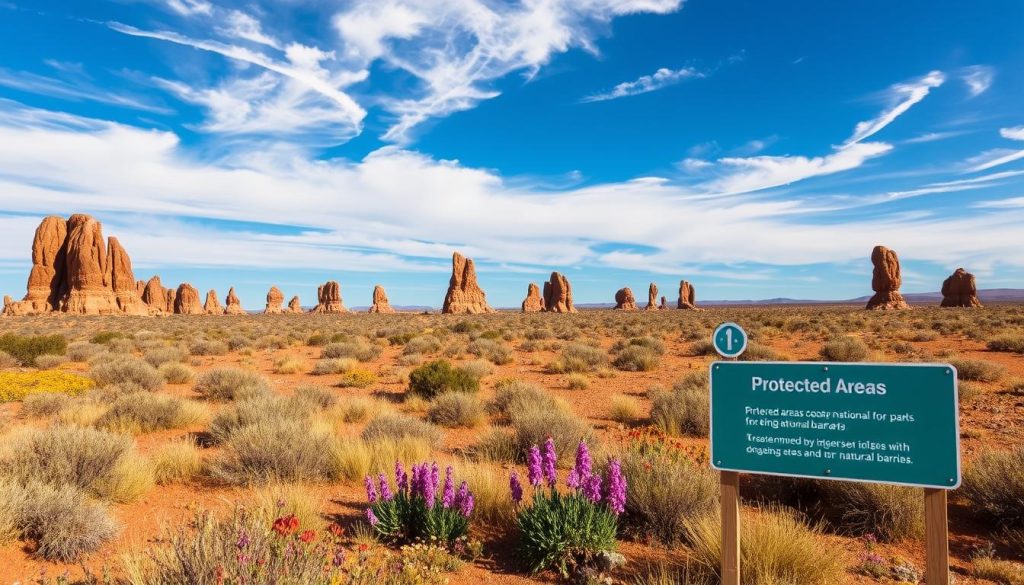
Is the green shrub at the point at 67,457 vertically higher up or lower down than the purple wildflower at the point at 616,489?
lower down

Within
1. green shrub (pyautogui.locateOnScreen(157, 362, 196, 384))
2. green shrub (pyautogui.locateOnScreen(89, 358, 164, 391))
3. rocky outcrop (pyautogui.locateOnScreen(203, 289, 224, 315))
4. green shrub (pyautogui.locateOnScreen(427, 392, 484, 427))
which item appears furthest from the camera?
rocky outcrop (pyautogui.locateOnScreen(203, 289, 224, 315))

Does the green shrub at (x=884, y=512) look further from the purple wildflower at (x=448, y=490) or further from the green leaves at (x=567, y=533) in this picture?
the purple wildflower at (x=448, y=490)

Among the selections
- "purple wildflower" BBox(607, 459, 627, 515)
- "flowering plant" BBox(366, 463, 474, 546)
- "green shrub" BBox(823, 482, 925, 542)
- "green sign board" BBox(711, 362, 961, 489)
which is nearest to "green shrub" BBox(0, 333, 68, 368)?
"flowering plant" BBox(366, 463, 474, 546)

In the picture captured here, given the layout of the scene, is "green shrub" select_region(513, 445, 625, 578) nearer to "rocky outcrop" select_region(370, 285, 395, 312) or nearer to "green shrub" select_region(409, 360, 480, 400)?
"green shrub" select_region(409, 360, 480, 400)

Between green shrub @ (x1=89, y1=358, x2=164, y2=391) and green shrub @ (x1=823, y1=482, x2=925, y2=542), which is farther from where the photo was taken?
green shrub @ (x1=89, y1=358, x2=164, y2=391)

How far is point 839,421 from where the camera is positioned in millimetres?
2746

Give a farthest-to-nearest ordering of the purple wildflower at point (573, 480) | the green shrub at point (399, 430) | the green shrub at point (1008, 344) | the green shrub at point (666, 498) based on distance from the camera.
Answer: the green shrub at point (1008, 344)
the green shrub at point (399, 430)
the green shrub at point (666, 498)
the purple wildflower at point (573, 480)

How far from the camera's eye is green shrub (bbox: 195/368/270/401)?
444 inches

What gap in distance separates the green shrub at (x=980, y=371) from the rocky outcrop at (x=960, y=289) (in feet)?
209

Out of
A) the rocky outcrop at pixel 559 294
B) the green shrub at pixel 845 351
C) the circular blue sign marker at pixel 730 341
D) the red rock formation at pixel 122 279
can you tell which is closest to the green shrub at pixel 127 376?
the circular blue sign marker at pixel 730 341

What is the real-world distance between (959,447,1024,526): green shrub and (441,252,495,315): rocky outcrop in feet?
238

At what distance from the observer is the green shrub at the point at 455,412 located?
30.8 feet

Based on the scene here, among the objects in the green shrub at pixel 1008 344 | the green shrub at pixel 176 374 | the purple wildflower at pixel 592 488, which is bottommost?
the green shrub at pixel 176 374

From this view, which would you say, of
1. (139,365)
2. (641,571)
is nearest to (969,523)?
(641,571)
